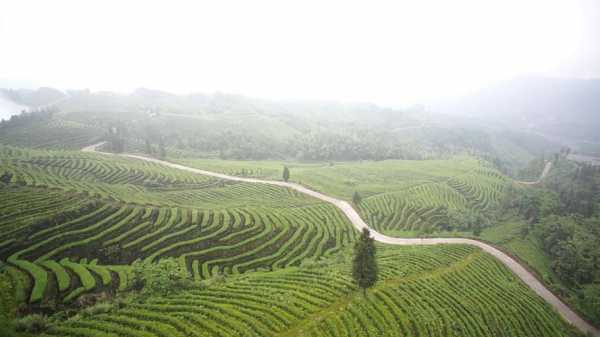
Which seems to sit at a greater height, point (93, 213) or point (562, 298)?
point (93, 213)

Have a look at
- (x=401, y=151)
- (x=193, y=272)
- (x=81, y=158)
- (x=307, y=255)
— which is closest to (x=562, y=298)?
(x=307, y=255)

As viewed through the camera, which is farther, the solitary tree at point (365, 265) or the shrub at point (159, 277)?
the shrub at point (159, 277)

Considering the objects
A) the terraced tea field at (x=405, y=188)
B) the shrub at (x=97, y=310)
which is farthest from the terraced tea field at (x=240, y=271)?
the terraced tea field at (x=405, y=188)

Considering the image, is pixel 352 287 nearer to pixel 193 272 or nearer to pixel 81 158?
pixel 193 272

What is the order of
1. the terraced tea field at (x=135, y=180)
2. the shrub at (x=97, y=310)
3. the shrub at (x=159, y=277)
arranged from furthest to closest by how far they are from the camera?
the terraced tea field at (x=135, y=180) → the shrub at (x=159, y=277) → the shrub at (x=97, y=310)

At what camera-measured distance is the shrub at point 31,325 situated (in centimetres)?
2017

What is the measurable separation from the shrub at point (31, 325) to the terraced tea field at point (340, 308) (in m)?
0.99

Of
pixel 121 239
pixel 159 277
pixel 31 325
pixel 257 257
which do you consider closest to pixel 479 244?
pixel 257 257

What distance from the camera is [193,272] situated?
36.8 meters

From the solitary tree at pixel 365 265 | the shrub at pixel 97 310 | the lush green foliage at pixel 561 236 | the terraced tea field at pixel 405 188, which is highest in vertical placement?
the solitary tree at pixel 365 265

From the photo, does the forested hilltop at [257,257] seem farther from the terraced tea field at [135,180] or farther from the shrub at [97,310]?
the terraced tea field at [135,180]

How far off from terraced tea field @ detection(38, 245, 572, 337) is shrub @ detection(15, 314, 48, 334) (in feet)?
3.25

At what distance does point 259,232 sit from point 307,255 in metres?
8.93

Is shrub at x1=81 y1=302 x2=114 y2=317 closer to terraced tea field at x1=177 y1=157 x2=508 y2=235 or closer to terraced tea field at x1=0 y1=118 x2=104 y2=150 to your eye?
terraced tea field at x1=177 y1=157 x2=508 y2=235
